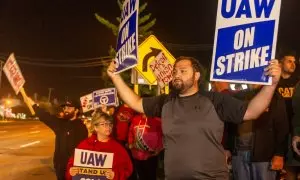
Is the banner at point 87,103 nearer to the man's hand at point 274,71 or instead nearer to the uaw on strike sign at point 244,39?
the uaw on strike sign at point 244,39

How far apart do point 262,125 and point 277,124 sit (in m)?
0.17

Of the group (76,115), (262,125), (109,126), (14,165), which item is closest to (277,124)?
(262,125)

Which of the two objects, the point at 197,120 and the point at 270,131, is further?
the point at 270,131

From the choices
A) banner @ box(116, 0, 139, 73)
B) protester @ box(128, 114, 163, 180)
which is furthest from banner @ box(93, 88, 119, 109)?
banner @ box(116, 0, 139, 73)

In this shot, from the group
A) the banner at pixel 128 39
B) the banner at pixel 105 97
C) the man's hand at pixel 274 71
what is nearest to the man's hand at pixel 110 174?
the banner at pixel 128 39

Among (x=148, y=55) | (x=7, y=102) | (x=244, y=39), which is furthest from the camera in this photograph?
(x=7, y=102)

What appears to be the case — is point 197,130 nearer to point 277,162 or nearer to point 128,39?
point 128,39

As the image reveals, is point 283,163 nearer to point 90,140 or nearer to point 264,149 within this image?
point 264,149

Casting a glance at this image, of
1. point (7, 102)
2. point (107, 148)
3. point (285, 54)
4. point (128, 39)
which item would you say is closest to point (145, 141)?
point (107, 148)

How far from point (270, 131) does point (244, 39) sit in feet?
6.64

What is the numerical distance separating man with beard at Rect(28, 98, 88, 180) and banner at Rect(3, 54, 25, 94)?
1.14ft

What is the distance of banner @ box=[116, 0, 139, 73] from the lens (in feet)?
16.4

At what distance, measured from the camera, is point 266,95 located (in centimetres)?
408

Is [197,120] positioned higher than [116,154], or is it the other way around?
[197,120]
